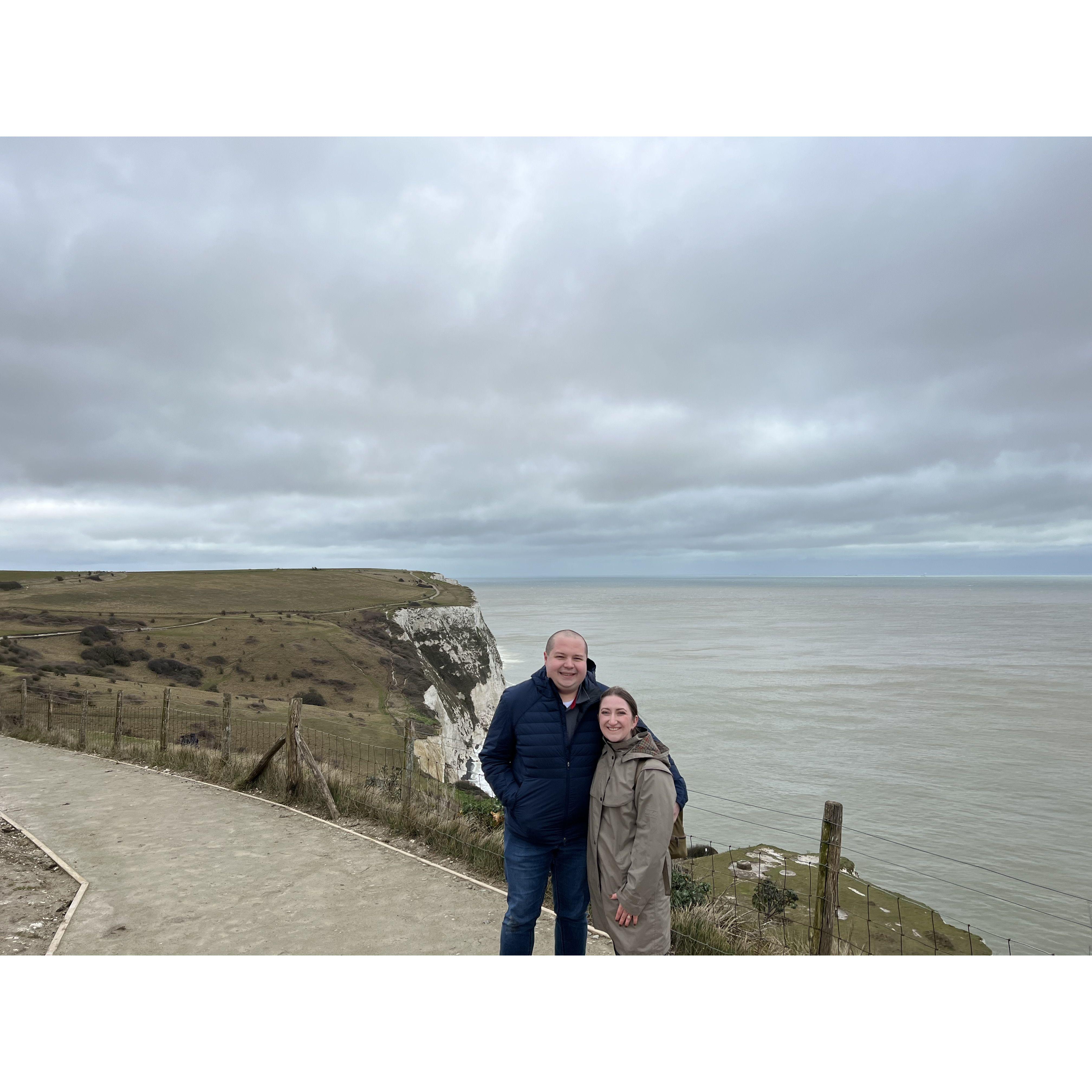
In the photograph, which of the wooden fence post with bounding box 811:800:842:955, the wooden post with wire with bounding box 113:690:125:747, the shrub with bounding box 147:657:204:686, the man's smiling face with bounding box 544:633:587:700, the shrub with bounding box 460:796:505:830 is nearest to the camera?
the man's smiling face with bounding box 544:633:587:700

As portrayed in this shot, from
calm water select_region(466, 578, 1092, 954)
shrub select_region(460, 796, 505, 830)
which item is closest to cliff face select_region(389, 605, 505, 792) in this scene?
calm water select_region(466, 578, 1092, 954)

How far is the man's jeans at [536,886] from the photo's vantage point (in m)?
4.30

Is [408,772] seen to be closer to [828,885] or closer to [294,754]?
[294,754]

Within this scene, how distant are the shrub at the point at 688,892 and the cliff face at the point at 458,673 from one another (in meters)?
33.0

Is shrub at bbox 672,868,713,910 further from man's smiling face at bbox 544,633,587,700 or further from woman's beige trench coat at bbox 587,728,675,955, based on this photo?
man's smiling face at bbox 544,633,587,700

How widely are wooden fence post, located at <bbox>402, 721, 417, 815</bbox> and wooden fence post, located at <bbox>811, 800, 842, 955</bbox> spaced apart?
18.9 feet

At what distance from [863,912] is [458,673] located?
53796mm

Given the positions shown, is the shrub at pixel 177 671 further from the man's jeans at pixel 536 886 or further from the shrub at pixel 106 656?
the man's jeans at pixel 536 886

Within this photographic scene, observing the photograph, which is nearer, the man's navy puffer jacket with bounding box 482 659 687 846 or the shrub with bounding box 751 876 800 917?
the man's navy puffer jacket with bounding box 482 659 687 846

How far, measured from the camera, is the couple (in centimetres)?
385

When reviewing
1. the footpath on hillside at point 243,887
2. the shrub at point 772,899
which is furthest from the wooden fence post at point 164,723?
the shrub at point 772,899

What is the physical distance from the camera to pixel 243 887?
7188mm
